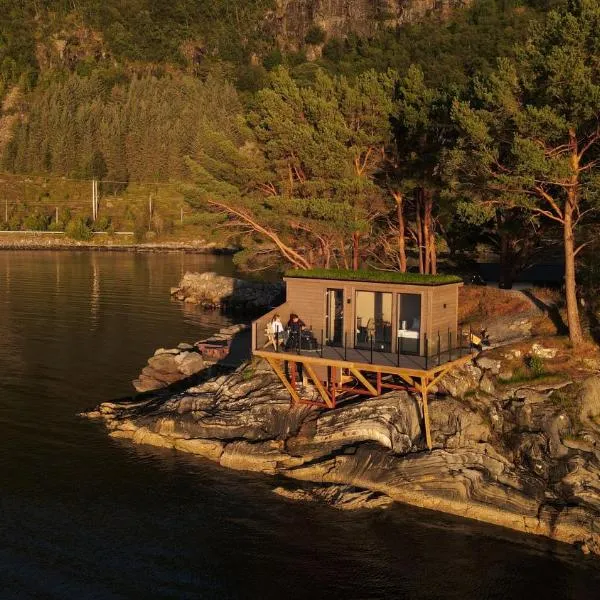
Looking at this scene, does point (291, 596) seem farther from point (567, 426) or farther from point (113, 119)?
point (113, 119)

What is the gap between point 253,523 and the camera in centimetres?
2245

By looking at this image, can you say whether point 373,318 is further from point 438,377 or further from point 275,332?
point 275,332

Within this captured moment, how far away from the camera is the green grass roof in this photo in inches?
1082

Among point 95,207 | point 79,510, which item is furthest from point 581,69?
point 95,207

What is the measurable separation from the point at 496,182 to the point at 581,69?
5.18m

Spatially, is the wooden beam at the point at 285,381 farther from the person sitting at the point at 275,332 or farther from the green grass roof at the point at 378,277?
the green grass roof at the point at 378,277

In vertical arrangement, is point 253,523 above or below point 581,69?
below

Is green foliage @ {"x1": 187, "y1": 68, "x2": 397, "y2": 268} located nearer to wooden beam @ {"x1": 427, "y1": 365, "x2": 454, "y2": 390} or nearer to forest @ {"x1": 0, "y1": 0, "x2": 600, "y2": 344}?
forest @ {"x1": 0, "y1": 0, "x2": 600, "y2": 344}

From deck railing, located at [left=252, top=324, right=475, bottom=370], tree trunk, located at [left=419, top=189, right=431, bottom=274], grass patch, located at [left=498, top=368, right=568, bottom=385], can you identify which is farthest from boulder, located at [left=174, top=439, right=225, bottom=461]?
tree trunk, located at [left=419, top=189, right=431, bottom=274]

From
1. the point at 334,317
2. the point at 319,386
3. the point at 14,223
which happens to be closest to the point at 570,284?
the point at 334,317

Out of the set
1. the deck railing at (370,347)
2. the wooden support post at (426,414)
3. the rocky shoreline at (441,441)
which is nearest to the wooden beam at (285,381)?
the rocky shoreline at (441,441)

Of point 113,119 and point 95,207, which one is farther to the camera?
point 113,119

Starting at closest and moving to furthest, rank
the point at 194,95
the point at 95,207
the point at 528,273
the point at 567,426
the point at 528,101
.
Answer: the point at 567,426, the point at 528,101, the point at 528,273, the point at 95,207, the point at 194,95

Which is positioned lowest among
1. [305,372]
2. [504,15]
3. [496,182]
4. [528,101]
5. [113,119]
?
[305,372]
